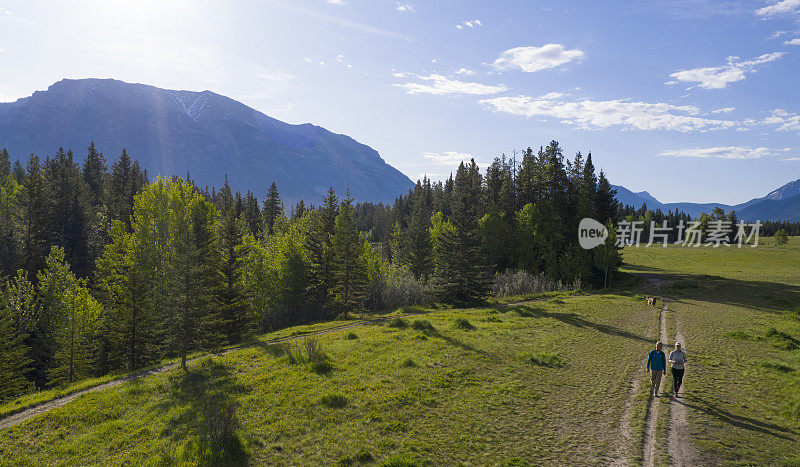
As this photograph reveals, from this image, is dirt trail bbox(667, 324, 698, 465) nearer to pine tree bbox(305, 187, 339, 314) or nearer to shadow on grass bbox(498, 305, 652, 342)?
shadow on grass bbox(498, 305, 652, 342)

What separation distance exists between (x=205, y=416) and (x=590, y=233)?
58750mm

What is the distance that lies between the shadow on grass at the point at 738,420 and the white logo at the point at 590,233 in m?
44.6

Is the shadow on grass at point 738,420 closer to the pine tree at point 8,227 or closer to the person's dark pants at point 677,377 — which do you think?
the person's dark pants at point 677,377

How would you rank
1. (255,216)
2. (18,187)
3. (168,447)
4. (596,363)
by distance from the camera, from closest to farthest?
(168,447) < (596,363) < (18,187) < (255,216)

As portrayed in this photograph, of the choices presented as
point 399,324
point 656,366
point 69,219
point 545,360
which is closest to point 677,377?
point 656,366

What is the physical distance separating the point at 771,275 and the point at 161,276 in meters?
92.3

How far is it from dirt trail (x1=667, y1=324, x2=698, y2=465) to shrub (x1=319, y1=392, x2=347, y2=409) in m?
11.2

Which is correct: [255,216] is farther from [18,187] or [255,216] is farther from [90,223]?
[18,187]

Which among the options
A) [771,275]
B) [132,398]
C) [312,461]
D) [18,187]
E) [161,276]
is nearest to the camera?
[312,461]

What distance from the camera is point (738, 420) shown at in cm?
1353

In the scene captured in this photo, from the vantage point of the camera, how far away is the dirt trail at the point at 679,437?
10992 millimetres

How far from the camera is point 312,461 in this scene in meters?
11.1

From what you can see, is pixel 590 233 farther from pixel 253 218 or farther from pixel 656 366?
pixel 253 218

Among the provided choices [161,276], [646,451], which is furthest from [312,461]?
[161,276]
